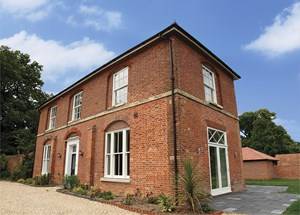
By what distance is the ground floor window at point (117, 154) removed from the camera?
10685 millimetres

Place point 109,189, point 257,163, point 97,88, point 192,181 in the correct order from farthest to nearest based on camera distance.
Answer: point 257,163
point 97,88
point 109,189
point 192,181

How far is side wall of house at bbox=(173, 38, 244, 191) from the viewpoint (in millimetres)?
9195

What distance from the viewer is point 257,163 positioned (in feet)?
86.2

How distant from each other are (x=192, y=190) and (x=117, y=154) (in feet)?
15.7

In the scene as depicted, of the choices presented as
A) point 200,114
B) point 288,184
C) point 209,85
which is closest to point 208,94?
point 209,85

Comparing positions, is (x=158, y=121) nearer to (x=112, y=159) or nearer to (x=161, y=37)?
(x=112, y=159)

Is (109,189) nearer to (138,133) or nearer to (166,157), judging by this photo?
(138,133)

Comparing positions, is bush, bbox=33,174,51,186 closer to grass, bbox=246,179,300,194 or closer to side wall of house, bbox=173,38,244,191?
side wall of house, bbox=173,38,244,191

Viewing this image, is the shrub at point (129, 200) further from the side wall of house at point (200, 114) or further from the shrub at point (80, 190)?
the shrub at point (80, 190)

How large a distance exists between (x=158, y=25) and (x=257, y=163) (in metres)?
21.9

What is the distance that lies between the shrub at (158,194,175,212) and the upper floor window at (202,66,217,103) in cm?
546

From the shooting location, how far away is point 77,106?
15672mm

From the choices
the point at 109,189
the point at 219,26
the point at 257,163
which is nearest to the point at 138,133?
the point at 109,189

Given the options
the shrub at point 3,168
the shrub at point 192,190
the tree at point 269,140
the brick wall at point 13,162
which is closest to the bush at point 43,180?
the brick wall at point 13,162
